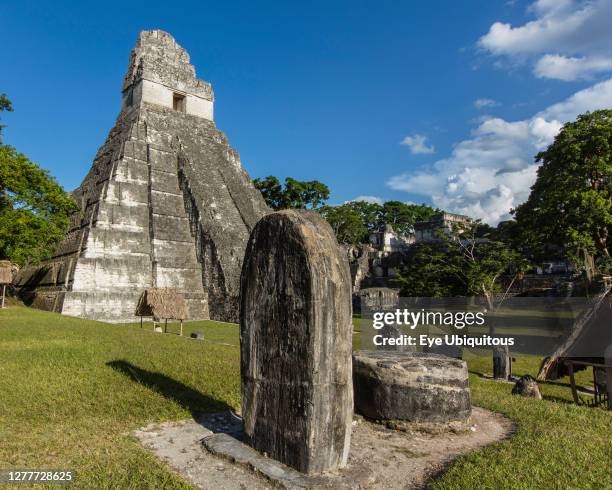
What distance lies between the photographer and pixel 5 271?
16625 millimetres

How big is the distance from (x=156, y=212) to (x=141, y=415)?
1595cm

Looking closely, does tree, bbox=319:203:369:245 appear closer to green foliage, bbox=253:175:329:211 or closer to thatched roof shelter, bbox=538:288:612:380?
green foliage, bbox=253:175:329:211

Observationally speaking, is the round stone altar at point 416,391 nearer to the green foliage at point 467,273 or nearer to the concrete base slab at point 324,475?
the concrete base slab at point 324,475

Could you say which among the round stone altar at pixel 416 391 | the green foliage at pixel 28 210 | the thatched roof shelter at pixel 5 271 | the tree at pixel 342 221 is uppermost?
the tree at pixel 342 221

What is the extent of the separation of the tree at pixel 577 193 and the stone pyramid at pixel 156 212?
1364cm

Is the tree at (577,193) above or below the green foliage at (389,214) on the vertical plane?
below

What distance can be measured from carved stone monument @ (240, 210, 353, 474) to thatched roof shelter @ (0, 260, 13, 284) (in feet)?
53.7

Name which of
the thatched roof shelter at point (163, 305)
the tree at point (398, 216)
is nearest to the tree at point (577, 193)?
the thatched roof shelter at point (163, 305)

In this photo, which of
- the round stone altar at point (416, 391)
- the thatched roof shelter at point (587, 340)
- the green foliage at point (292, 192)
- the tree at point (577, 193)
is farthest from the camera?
the green foliage at point (292, 192)

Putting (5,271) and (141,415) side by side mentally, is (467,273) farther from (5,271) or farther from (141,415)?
(5,271)

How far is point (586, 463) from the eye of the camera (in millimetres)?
3629

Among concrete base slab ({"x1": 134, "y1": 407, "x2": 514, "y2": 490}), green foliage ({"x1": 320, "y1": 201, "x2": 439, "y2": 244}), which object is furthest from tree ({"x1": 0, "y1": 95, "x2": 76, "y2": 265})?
green foliage ({"x1": 320, "y1": 201, "x2": 439, "y2": 244})

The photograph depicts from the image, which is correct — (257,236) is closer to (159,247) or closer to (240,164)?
(159,247)

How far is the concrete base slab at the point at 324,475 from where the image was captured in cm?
330
